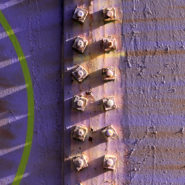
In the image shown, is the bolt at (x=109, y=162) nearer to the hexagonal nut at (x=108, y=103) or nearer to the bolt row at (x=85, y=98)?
the bolt row at (x=85, y=98)

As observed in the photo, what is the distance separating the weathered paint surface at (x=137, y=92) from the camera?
92 centimetres

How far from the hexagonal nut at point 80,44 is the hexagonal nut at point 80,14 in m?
0.05

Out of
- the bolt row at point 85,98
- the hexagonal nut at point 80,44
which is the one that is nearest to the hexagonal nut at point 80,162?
the bolt row at point 85,98

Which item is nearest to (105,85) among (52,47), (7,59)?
(52,47)

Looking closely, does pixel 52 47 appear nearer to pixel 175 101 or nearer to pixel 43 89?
pixel 43 89

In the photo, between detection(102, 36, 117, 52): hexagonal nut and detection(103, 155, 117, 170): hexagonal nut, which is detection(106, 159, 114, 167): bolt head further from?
detection(102, 36, 117, 52): hexagonal nut

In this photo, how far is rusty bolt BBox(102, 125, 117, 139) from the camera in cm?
91

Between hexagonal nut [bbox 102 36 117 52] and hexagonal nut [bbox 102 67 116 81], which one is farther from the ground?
hexagonal nut [bbox 102 36 117 52]

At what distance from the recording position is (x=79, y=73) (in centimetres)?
92

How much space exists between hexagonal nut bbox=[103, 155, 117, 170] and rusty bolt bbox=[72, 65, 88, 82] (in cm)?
23

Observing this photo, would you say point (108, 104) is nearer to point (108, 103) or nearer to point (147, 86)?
point (108, 103)

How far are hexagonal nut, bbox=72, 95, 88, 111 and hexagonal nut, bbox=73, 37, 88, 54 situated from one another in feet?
0.42

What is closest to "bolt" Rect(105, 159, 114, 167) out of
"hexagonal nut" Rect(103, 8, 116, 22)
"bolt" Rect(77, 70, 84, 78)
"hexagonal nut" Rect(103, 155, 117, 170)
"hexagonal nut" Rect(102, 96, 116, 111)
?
"hexagonal nut" Rect(103, 155, 117, 170)

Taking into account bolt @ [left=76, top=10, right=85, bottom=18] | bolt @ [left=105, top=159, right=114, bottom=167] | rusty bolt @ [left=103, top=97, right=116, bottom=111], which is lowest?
Result: bolt @ [left=105, top=159, right=114, bottom=167]
